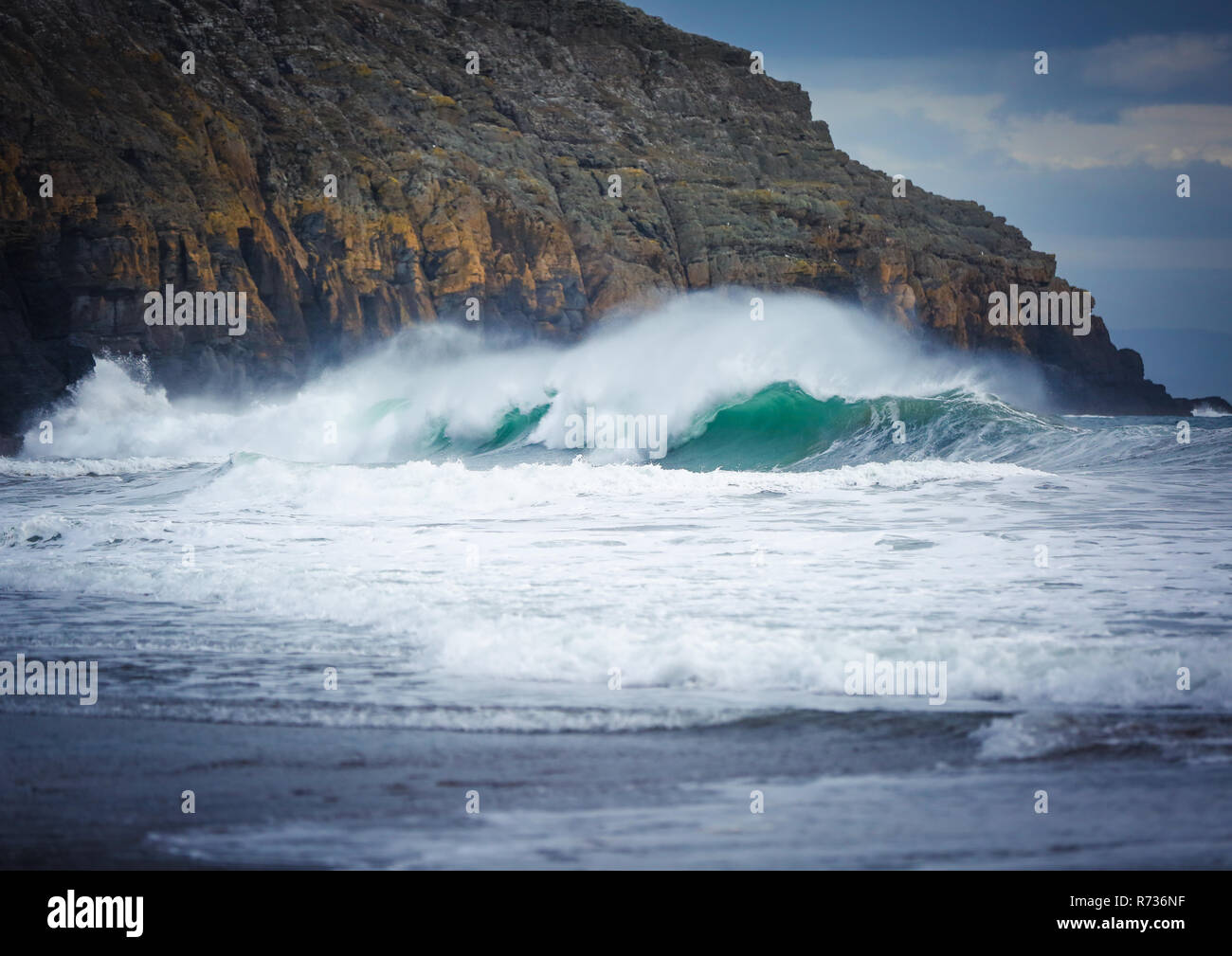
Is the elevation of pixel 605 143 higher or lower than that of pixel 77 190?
higher

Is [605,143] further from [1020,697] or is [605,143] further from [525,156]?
[1020,697]

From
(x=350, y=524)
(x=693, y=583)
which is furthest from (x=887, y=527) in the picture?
(x=350, y=524)

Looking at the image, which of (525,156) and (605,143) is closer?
(525,156)

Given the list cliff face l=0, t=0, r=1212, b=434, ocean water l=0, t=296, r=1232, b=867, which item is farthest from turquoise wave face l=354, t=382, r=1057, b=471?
cliff face l=0, t=0, r=1212, b=434

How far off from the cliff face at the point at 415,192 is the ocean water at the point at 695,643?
29237 millimetres

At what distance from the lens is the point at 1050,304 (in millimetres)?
80938

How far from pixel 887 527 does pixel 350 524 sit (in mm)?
5557

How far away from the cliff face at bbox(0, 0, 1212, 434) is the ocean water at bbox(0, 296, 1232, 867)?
1151 inches

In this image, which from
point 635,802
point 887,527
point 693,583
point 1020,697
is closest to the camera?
point 635,802

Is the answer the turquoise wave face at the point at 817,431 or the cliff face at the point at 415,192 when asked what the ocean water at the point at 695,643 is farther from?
the cliff face at the point at 415,192

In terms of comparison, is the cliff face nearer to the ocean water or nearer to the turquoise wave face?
the turquoise wave face

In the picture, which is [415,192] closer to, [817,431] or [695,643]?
[817,431]

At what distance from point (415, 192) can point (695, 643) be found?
5628 cm

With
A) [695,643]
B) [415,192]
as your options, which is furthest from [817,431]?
[415,192]
